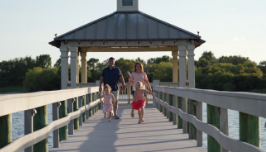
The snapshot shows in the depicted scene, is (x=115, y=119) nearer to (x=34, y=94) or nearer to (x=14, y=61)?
(x=34, y=94)

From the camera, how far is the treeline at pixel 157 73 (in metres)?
87.9

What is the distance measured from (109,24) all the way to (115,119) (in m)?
10.3

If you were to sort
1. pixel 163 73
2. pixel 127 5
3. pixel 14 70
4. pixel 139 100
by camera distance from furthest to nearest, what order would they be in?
pixel 14 70
pixel 163 73
pixel 127 5
pixel 139 100

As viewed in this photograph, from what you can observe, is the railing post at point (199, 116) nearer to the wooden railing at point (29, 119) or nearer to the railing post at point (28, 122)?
the wooden railing at point (29, 119)

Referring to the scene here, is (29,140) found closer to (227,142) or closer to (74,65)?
(227,142)

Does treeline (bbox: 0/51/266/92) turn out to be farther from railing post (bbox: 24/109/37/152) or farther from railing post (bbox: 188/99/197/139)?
railing post (bbox: 24/109/37/152)

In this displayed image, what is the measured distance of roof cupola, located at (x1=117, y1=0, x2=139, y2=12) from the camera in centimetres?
2320

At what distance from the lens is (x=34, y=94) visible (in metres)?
4.73

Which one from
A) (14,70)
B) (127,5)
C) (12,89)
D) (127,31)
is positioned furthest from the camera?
(14,70)

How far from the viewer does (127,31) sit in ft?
69.3

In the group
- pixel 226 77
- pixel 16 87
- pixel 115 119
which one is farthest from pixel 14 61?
pixel 115 119

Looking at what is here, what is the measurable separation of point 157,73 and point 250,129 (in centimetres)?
10296

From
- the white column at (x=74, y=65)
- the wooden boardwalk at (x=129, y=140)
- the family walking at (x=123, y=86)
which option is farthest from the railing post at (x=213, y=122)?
the white column at (x=74, y=65)

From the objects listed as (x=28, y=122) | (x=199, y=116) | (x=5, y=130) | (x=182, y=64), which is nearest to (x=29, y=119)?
(x=28, y=122)
